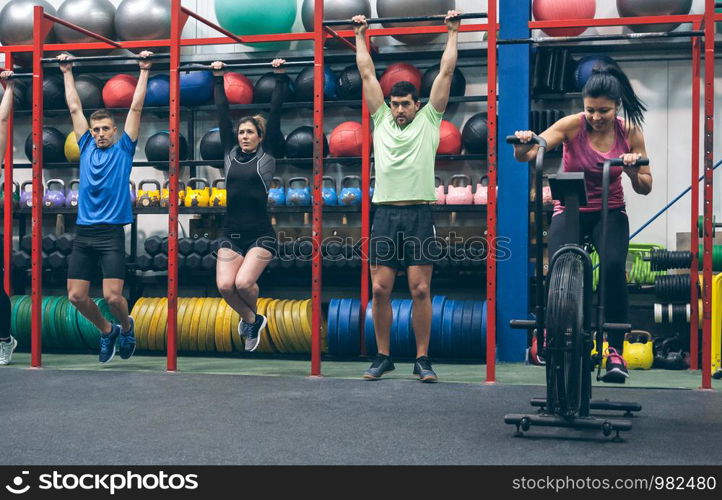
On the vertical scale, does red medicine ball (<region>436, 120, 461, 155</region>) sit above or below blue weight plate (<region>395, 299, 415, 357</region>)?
above

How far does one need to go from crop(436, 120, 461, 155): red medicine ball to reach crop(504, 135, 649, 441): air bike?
3.35 metres

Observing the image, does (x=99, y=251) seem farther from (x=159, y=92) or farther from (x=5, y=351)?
(x=159, y=92)

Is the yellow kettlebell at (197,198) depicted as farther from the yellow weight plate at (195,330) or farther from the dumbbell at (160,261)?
the yellow weight plate at (195,330)

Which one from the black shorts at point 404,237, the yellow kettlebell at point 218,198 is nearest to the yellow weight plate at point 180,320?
the yellow kettlebell at point 218,198

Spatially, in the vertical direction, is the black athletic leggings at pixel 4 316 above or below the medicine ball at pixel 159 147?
below

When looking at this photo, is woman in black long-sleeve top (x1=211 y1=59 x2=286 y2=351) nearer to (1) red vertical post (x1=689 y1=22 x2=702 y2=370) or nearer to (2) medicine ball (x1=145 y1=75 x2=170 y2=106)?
(2) medicine ball (x1=145 y1=75 x2=170 y2=106)

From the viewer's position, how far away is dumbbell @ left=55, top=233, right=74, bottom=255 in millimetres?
6754

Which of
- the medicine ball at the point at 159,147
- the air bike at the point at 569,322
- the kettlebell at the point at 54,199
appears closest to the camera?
the air bike at the point at 569,322

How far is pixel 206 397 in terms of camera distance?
4.03m

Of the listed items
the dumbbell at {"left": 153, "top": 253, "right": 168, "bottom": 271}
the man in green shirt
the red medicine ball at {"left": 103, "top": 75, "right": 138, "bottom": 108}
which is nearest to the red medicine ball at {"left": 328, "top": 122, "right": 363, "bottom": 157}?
the dumbbell at {"left": 153, "top": 253, "right": 168, "bottom": 271}

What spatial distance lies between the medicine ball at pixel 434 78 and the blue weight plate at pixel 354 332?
175cm

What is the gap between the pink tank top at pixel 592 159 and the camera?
359cm
